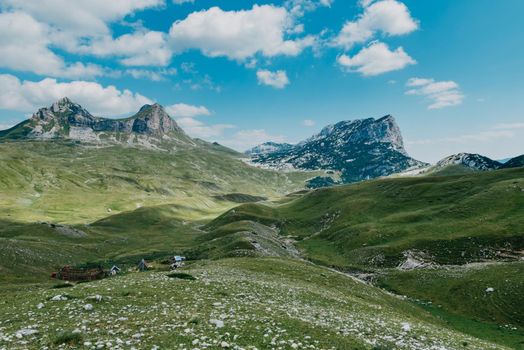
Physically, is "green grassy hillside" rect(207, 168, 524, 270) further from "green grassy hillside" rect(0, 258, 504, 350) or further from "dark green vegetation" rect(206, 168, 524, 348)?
"green grassy hillside" rect(0, 258, 504, 350)

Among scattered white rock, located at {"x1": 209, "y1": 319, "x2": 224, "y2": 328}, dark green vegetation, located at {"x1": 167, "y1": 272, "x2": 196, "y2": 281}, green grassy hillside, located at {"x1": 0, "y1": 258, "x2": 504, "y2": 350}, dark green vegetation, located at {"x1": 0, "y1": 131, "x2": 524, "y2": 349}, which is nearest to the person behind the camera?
green grassy hillside, located at {"x1": 0, "y1": 258, "x2": 504, "y2": 350}

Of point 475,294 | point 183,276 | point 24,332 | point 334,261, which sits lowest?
point 334,261

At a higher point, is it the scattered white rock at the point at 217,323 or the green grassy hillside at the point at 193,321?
the scattered white rock at the point at 217,323

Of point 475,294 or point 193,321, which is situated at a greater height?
point 193,321

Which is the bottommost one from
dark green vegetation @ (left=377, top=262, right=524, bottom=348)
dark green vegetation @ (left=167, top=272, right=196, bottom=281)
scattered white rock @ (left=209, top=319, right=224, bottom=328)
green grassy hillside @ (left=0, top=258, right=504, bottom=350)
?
dark green vegetation @ (left=377, top=262, right=524, bottom=348)

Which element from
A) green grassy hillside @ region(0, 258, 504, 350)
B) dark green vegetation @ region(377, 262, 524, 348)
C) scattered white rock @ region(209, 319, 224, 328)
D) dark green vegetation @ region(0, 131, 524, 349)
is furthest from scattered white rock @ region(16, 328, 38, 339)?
dark green vegetation @ region(377, 262, 524, 348)

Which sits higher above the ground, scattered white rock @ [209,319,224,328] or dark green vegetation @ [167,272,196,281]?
scattered white rock @ [209,319,224,328]

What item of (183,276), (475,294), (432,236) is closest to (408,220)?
(432,236)

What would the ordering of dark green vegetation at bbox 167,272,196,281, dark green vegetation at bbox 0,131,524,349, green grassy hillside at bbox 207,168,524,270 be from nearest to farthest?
dark green vegetation at bbox 0,131,524,349, dark green vegetation at bbox 167,272,196,281, green grassy hillside at bbox 207,168,524,270

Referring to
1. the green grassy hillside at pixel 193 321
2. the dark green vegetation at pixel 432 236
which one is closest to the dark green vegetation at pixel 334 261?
the green grassy hillside at pixel 193 321

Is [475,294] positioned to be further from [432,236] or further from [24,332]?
[24,332]

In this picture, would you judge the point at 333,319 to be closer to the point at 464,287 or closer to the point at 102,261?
the point at 464,287

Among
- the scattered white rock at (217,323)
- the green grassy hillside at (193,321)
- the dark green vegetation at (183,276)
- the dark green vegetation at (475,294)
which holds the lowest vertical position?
the dark green vegetation at (475,294)

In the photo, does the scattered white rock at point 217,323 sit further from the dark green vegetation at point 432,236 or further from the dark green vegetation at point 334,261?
the dark green vegetation at point 432,236
